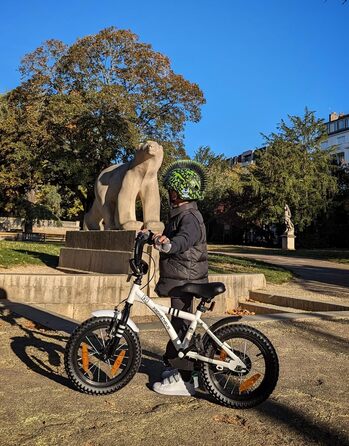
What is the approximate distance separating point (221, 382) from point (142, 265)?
106cm

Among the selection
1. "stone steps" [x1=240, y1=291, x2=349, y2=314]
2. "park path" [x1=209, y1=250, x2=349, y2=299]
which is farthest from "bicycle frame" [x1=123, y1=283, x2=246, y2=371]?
"park path" [x1=209, y1=250, x2=349, y2=299]

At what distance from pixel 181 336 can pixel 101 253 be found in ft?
22.4

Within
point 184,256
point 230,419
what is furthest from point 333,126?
point 230,419

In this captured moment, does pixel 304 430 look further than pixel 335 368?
No

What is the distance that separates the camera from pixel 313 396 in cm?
378

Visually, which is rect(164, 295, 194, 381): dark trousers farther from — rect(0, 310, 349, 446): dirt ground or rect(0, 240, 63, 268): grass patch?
rect(0, 240, 63, 268): grass patch

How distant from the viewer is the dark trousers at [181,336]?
381 centimetres

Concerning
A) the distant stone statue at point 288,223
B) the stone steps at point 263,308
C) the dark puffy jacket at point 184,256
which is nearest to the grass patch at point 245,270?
the stone steps at point 263,308

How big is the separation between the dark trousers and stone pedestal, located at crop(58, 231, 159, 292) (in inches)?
179

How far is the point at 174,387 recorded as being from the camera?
373 cm

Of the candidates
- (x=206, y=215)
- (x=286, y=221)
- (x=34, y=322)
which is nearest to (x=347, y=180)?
(x=286, y=221)

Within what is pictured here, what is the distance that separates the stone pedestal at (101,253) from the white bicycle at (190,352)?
186 inches

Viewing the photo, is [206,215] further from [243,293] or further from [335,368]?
[335,368]

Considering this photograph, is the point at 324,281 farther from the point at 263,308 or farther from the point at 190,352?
the point at 190,352
